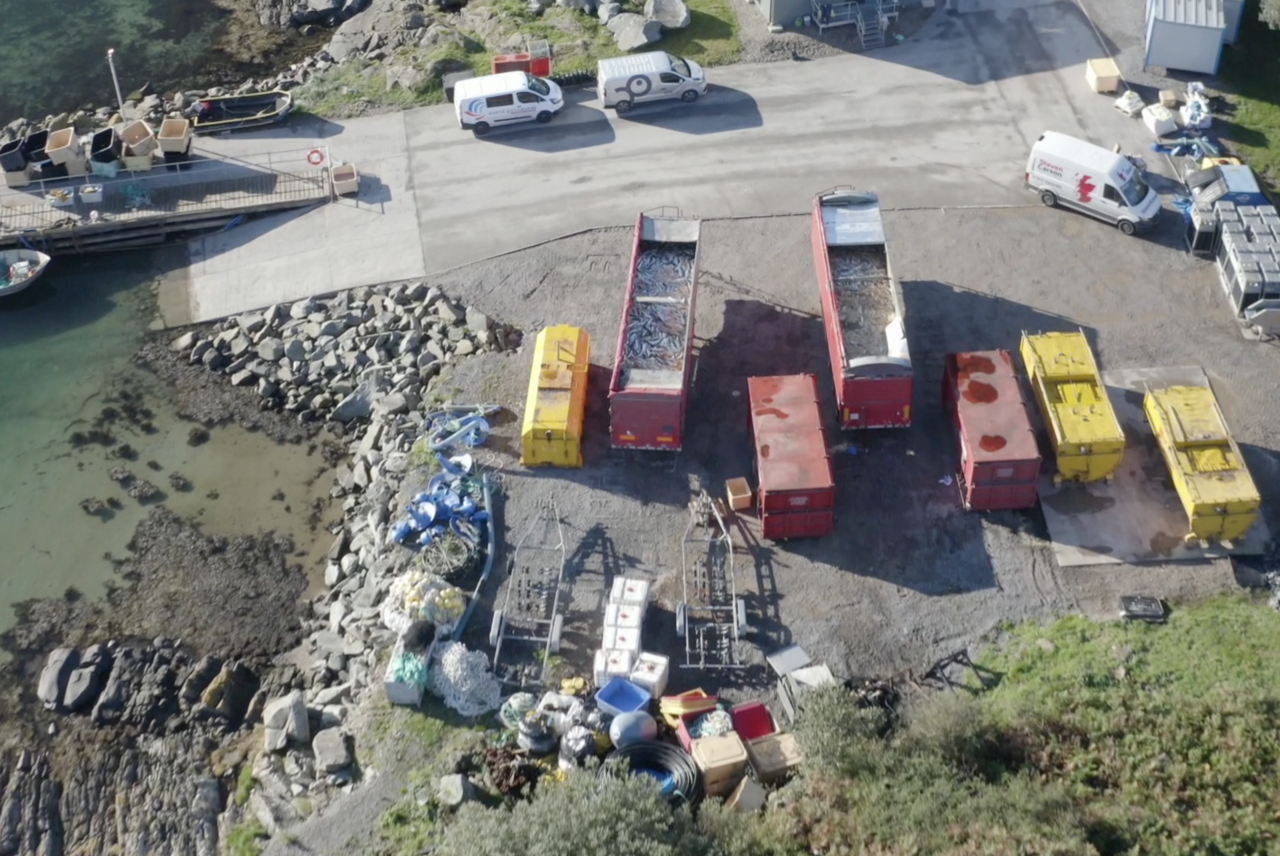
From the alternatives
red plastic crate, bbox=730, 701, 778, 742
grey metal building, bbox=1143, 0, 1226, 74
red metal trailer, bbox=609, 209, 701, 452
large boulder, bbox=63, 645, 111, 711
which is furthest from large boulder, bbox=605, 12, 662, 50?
large boulder, bbox=63, 645, 111, 711

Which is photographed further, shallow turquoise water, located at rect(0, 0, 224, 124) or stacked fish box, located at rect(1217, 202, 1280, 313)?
shallow turquoise water, located at rect(0, 0, 224, 124)

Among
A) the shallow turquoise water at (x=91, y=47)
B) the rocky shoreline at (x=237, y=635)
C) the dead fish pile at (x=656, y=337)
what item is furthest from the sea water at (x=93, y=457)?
the shallow turquoise water at (x=91, y=47)

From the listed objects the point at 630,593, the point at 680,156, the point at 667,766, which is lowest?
the point at 667,766

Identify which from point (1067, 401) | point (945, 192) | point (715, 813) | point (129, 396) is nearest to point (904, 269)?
point (945, 192)

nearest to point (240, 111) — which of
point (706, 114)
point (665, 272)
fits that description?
point (706, 114)

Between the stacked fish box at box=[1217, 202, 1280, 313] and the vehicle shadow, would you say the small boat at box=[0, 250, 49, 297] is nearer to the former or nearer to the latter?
the vehicle shadow

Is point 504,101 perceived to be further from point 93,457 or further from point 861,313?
point 93,457
